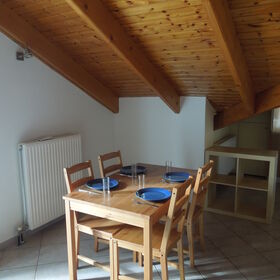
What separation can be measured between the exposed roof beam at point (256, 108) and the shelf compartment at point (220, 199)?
85 centimetres

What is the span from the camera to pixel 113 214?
1883 millimetres

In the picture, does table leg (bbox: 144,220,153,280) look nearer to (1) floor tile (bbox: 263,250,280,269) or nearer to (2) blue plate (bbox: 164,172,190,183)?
(2) blue plate (bbox: 164,172,190,183)

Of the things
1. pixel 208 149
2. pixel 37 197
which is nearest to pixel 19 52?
pixel 37 197

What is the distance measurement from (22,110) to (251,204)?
2.95 metres

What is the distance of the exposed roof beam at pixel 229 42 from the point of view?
70.6 inches

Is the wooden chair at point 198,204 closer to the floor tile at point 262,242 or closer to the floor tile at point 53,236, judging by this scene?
the floor tile at point 262,242

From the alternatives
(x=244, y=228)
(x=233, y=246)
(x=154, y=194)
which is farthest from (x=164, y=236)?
(x=244, y=228)

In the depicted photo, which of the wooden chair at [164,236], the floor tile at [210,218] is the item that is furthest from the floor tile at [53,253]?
the floor tile at [210,218]

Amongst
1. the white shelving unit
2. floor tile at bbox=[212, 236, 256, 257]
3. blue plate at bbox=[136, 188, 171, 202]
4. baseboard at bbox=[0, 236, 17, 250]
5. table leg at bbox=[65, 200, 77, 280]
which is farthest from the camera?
the white shelving unit

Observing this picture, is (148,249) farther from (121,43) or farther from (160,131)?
(160,131)

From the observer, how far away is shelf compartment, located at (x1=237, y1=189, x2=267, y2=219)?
128 inches

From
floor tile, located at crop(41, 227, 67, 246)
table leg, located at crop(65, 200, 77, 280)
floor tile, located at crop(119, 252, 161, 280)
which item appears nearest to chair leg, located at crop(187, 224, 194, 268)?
floor tile, located at crop(119, 252, 161, 280)

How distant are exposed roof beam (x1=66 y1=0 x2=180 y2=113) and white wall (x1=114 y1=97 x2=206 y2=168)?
29 centimetres

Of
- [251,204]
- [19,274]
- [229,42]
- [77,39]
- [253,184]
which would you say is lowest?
[19,274]
